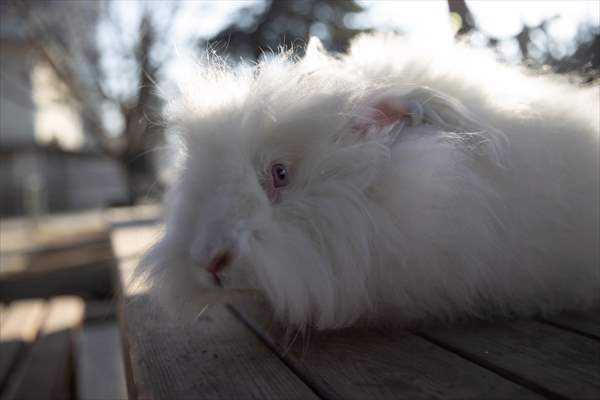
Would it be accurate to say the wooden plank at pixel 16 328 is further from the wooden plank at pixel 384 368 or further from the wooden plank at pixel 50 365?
the wooden plank at pixel 384 368

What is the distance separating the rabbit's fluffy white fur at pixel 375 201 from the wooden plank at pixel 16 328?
167 cm

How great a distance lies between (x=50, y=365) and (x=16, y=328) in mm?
681

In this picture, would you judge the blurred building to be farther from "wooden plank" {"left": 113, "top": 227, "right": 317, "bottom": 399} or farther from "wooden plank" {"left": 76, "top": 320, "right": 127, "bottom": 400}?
"wooden plank" {"left": 113, "top": 227, "right": 317, "bottom": 399}

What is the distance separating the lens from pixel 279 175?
1048 millimetres

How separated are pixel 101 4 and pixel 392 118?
5.03 metres

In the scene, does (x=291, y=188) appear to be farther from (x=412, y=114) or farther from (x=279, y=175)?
(x=412, y=114)

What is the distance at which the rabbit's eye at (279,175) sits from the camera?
1.05 m

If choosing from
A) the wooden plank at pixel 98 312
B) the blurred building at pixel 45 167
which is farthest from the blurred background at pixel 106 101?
the blurred building at pixel 45 167

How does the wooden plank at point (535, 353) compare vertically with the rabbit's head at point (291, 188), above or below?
below

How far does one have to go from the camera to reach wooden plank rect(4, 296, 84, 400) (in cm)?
209

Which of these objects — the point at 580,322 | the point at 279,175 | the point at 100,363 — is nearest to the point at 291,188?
the point at 279,175

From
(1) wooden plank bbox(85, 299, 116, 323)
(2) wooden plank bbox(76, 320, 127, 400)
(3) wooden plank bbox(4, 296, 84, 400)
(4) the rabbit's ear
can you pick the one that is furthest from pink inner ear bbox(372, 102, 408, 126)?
(1) wooden plank bbox(85, 299, 116, 323)

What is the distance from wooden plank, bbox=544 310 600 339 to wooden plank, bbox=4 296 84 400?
1826 mm

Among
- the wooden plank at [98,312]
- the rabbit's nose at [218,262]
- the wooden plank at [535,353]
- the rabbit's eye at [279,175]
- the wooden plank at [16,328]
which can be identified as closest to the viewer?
the wooden plank at [535,353]
